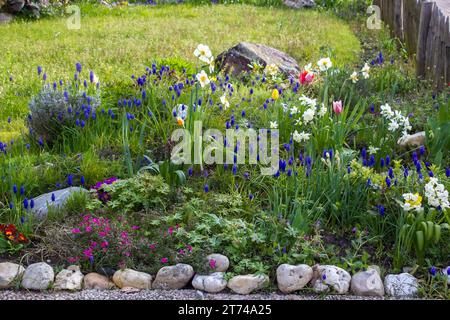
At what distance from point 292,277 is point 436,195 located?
99 cm

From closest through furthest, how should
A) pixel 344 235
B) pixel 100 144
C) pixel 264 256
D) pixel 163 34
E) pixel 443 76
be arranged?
pixel 264 256 < pixel 344 235 < pixel 100 144 < pixel 443 76 < pixel 163 34

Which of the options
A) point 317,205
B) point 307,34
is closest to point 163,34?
point 307,34

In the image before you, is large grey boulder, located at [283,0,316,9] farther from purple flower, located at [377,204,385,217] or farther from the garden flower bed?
purple flower, located at [377,204,385,217]

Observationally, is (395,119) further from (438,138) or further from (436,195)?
(436,195)

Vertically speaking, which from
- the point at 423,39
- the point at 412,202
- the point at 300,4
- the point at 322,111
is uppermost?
the point at 300,4

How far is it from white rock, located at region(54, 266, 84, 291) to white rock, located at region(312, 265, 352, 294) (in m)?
A: 1.32

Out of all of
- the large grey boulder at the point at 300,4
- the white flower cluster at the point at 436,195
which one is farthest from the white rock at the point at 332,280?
the large grey boulder at the point at 300,4

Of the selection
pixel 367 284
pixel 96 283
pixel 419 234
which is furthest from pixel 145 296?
pixel 419 234

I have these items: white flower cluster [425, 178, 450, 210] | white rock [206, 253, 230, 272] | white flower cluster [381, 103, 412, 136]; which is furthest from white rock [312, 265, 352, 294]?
white flower cluster [381, 103, 412, 136]

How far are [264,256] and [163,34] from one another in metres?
6.27

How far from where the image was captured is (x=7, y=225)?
4277 mm

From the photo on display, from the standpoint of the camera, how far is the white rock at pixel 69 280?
3.80m

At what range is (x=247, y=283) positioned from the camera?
3785 mm

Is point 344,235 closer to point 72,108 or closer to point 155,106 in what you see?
point 155,106
